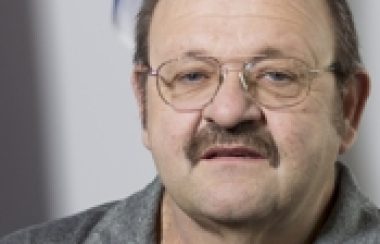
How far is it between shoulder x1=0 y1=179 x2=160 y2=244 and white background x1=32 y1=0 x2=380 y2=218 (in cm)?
39

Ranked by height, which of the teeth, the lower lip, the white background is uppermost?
the teeth

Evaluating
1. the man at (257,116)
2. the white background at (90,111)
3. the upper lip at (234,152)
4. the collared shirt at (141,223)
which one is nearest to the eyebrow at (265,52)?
the man at (257,116)

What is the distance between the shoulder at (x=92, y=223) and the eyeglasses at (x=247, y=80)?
0.23 metres

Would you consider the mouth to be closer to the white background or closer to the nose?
the nose

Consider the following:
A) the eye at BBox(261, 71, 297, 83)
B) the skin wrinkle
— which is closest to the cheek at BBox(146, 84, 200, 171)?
the skin wrinkle

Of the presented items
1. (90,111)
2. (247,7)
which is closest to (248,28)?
(247,7)

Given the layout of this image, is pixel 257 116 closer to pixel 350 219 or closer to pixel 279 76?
pixel 279 76

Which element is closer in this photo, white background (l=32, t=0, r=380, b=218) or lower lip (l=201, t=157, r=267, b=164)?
lower lip (l=201, t=157, r=267, b=164)

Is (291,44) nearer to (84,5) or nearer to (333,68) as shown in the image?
(333,68)

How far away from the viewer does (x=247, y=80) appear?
1.37m

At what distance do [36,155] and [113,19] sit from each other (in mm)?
322

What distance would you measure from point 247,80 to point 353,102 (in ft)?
0.68

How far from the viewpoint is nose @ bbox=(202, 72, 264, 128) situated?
1.34m

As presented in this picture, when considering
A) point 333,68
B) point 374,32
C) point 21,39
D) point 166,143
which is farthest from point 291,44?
point 21,39
